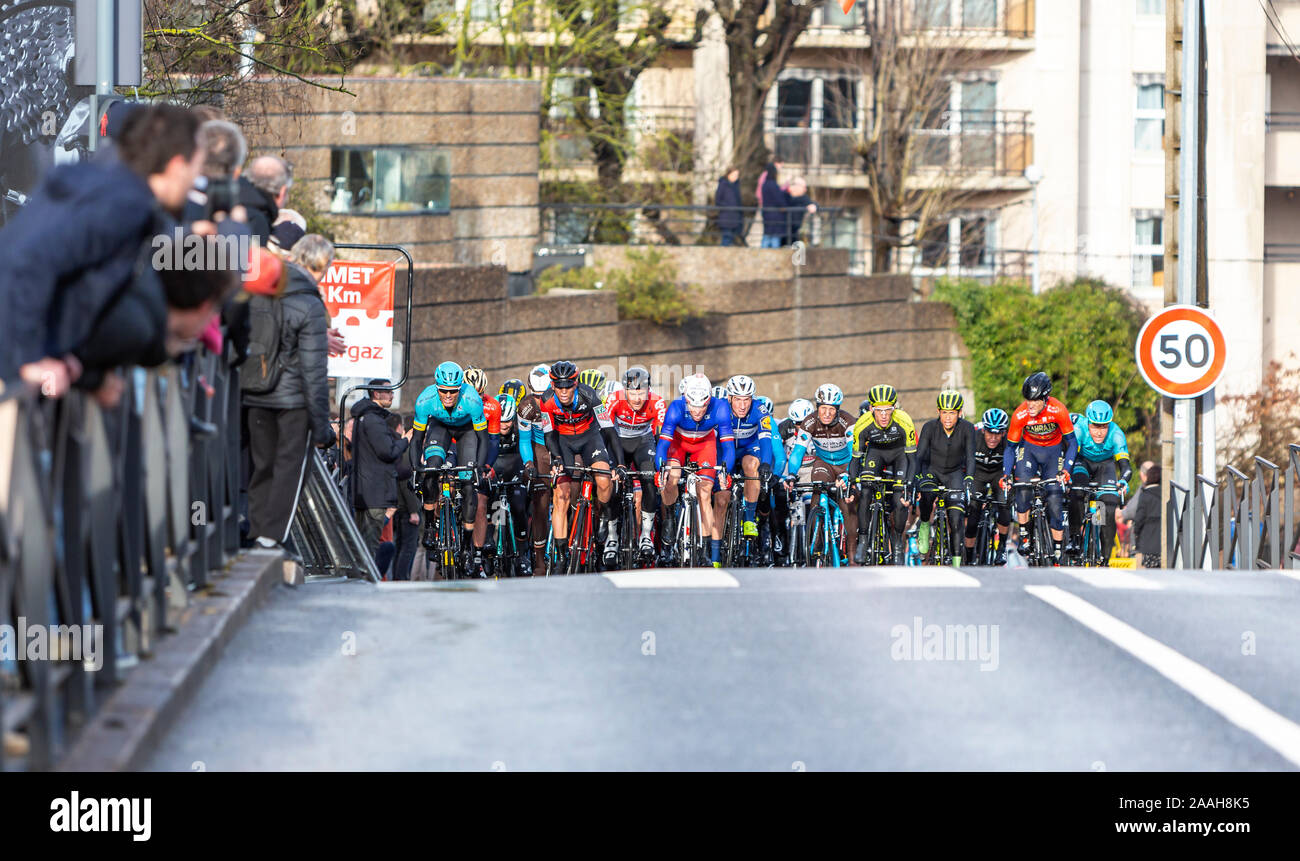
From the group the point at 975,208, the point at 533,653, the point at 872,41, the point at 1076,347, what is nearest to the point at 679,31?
the point at 872,41

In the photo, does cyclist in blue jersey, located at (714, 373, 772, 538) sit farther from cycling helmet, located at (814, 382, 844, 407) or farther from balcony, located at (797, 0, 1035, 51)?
balcony, located at (797, 0, 1035, 51)

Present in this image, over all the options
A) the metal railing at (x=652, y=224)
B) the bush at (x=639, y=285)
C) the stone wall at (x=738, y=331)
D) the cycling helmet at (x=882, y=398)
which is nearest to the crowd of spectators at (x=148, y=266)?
the cycling helmet at (x=882, y=398)

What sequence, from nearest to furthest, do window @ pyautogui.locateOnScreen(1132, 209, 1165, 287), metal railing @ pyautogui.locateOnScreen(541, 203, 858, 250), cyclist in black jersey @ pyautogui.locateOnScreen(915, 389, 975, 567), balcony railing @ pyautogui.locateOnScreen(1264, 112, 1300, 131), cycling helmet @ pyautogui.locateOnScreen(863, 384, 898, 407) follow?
1. cyclist in black jersey @ pyautogui.locateOnScreen(915, 389, 975, 567)
2. cycling helmet @ pyautogui.locateOnScreen(863, 384, 898, 407)
3. metal railing @ pyautogui.locateOnScreen(541, 203, 858, 250)
4. balcony railing @ pyautogui.locateOnScreen(1264, 112, 1300, 131)
5. window @ pyautogui.locateOnScreen(1132, 209, 1165, 287)

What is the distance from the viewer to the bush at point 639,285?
100 feet

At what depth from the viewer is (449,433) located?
17.0 metres

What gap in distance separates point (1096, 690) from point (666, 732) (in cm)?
180

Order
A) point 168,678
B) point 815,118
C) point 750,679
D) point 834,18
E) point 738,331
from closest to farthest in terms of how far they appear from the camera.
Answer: point 168,678 < point 750,679 < point 738,331 < point 815,118 < point 834,18

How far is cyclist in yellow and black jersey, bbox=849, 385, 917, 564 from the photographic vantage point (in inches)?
688

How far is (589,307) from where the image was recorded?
29.8 m

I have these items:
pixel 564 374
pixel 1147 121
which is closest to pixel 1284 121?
pixel 1147 121

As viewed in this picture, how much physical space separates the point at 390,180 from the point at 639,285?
4.44 metres

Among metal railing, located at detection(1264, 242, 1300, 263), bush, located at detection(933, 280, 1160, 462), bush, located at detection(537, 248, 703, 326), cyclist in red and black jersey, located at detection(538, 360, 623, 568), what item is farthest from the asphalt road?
metal railing, located at detection(1264, 242, 1300, 263)

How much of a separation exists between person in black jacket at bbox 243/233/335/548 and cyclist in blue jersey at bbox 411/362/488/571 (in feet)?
23.1
